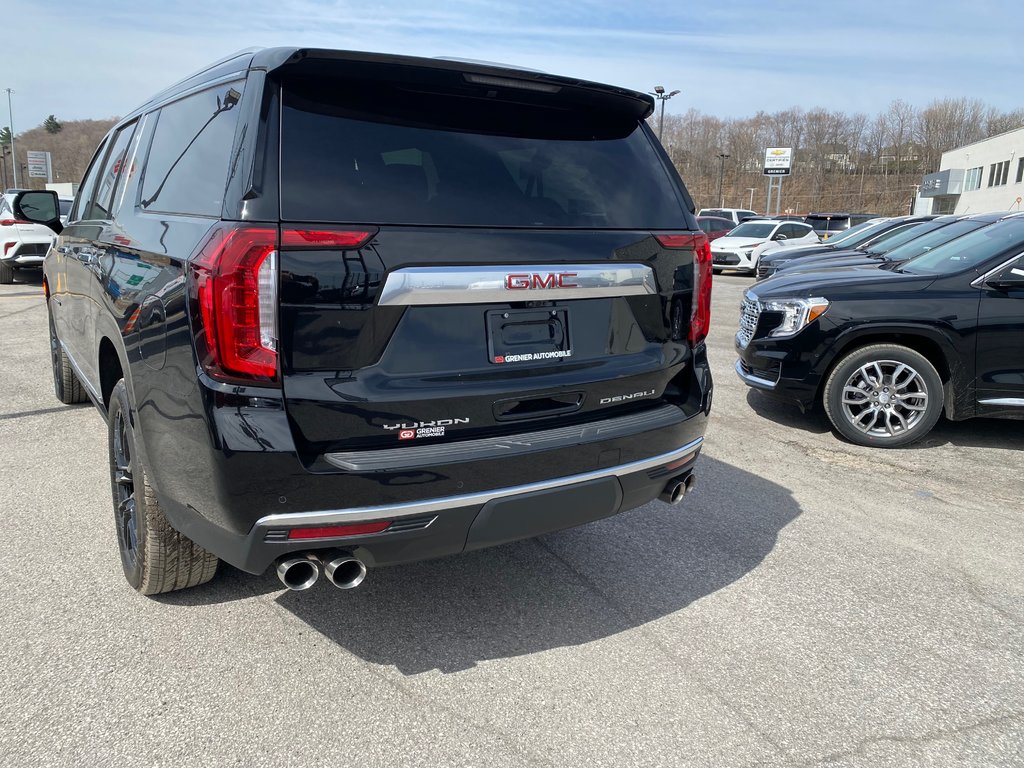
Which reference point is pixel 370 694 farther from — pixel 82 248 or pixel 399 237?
pixel 82 248

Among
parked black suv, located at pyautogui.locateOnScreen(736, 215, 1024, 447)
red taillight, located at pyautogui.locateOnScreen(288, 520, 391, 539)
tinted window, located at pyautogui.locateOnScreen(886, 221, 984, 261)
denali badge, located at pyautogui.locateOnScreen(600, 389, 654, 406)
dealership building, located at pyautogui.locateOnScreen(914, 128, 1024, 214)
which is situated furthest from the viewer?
dealership building, located at pyautogui.locateOnScreen(914, 128, 1024, 214)

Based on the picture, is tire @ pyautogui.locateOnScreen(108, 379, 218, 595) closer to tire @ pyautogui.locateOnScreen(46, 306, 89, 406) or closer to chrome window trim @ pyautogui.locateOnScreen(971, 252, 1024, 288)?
tire @ pyautogui.locateOnScreen(46, 306, 89, 406)

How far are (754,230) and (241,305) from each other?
22.2 metres

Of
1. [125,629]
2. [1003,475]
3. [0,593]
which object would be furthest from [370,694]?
[1003,475]

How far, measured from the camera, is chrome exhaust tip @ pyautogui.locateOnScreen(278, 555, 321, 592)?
2.35 metres

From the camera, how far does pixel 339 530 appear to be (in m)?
2.30

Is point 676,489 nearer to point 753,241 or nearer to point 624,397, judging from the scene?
point 624,397

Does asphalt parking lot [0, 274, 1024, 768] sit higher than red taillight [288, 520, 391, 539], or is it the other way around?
red taillight [288, 520, 391, 539]

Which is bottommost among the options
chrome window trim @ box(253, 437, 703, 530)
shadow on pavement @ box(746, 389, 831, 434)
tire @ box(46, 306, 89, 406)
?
shadow on pavement @ box(746, 389, 831, 434)

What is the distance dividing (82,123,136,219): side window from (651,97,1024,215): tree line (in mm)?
101290

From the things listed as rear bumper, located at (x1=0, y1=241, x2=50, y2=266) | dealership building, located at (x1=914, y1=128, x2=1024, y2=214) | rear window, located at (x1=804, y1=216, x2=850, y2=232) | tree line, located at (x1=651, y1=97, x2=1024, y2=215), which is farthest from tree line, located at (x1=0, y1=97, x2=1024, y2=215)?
rear bumper, located at (x1=0, y1=241, x2=50, y2=266)

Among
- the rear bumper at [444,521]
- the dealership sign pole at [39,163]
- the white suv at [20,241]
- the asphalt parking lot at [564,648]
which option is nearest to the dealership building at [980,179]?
the white suv at [20,241]

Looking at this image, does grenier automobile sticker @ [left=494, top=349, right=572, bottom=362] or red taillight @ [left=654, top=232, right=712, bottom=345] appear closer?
grenier automobile sticker @ [left=494, top=349, right=572, bottom=362]

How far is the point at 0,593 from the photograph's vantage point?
3.17 m
